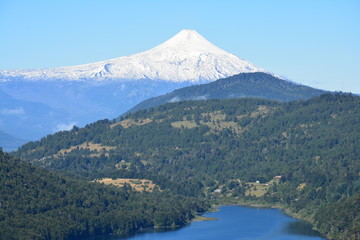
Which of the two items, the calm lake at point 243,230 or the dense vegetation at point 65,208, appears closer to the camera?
the dense vegetation at point 65,208

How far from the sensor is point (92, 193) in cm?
18875

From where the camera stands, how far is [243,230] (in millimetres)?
177000

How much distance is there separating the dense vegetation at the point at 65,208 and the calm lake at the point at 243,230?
18.9 ft

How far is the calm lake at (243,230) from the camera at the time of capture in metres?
167

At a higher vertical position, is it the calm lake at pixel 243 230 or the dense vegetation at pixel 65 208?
the dense vegetation at pixel 65 208

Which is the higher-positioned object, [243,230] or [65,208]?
[65,208]

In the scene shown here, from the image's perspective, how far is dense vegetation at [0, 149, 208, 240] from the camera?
15488cm

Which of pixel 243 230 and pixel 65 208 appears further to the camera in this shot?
pixel 243 230

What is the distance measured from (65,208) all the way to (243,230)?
34.4 metres

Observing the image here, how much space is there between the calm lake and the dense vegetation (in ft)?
18.9

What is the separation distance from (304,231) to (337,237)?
13485mm

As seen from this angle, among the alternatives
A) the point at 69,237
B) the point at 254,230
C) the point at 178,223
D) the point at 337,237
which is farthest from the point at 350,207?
the point at 69,237

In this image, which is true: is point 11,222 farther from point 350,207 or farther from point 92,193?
point 350,207

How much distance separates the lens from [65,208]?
17088 cm
